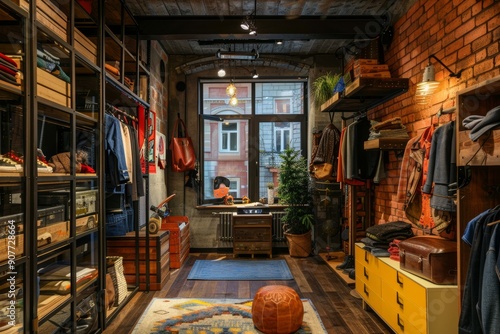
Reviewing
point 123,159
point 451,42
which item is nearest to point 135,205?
point 123,159

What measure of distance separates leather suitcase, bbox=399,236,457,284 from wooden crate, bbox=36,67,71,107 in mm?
2598

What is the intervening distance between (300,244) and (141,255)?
2.54 metres

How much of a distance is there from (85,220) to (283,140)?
412cm

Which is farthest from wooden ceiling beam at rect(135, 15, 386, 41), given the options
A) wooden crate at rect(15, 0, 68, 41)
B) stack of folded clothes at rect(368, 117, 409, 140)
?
wooden crate at rect(15, 0, 68, 41)

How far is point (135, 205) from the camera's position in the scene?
381cm

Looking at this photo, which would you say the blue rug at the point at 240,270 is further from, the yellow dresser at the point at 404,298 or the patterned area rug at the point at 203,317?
the yellow dresser at the point at 404,298

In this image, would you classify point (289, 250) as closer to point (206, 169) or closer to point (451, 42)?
point (206, 169)

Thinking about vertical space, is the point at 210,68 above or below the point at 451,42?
above

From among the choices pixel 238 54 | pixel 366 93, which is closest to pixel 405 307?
pixel 366 93

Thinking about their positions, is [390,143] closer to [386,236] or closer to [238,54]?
[386,236]

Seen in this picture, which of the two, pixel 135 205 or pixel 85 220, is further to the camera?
pixel 135 205

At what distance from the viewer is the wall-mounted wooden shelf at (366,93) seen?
3.41 m

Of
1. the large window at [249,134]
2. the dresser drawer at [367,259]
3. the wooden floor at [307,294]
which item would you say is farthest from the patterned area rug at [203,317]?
the large window at [249,134]

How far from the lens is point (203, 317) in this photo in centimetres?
306
